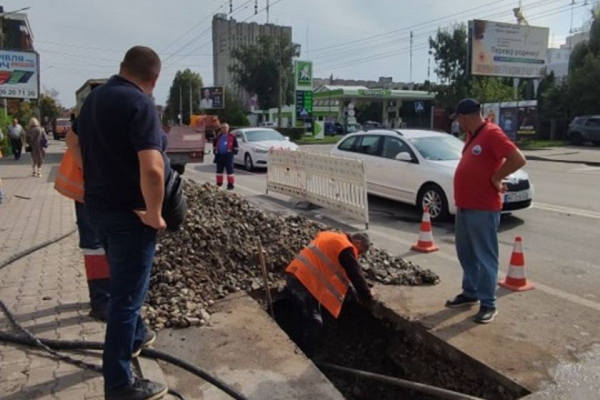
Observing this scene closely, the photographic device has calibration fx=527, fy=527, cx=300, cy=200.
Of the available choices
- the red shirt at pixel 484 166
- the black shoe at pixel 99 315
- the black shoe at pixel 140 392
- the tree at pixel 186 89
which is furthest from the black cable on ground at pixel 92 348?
the tree at pixel 186 89

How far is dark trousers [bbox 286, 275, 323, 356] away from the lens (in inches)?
185

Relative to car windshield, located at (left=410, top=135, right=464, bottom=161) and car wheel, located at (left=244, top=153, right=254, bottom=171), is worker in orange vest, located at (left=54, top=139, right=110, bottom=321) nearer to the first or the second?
car windshield, located at (left=410, top=135, right=464, bottom=161)

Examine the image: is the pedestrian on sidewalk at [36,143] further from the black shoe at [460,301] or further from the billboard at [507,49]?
the billboard at [507,49]

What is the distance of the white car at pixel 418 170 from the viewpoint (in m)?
8.71

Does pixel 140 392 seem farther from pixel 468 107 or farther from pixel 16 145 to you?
pixel 16 145

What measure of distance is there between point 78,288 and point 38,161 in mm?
12603

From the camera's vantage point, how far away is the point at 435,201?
907 cm

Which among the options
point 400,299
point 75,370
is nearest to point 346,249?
point 400,299

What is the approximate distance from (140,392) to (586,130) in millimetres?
31427

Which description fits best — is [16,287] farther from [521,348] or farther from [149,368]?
[521,348]

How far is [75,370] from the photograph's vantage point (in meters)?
3.44

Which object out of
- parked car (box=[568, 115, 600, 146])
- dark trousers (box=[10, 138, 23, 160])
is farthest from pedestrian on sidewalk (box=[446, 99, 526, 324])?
parked car (box=[568, 115, 600, 146])

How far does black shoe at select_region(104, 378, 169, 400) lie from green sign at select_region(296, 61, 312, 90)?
38690 millimetres

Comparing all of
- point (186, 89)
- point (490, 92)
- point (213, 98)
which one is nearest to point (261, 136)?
point (490, 92)
